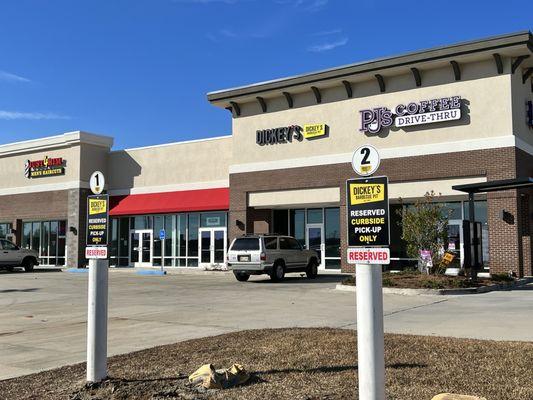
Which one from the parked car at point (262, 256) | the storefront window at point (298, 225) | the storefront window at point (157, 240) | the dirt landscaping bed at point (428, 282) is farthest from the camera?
the storefront window at point (157, 240)

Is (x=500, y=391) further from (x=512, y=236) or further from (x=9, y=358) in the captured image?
(x=512, y=236)

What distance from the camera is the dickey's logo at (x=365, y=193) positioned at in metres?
5.01

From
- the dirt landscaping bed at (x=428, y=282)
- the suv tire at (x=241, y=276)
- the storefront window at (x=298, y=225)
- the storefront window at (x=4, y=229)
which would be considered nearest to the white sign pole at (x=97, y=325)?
the dirt landscaping bed at (x=428, y=282)

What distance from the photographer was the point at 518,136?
76.3 feet

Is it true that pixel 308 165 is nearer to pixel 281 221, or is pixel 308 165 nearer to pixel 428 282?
pixel 281 221

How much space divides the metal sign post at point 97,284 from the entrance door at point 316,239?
907 inches

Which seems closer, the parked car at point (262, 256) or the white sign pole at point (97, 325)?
the white sign pole at point (97, 325)

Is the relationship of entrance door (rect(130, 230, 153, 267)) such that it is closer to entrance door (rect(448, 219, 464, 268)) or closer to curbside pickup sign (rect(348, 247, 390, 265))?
entrance door (rect(448, 219, 464, 268))

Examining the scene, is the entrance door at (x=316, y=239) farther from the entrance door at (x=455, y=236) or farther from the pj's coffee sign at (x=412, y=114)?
the entrance door at (x=455, y=236)

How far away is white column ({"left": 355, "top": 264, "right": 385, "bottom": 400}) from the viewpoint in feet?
15.8

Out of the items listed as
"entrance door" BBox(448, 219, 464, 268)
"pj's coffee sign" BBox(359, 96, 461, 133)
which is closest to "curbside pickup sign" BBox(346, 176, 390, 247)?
"pj's coffee sign" BBox(359, 96, 461, 133)

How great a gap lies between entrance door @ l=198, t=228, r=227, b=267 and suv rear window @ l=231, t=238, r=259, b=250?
8.67m

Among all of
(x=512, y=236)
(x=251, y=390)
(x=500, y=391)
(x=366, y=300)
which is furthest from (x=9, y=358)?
(x=512, y=236)

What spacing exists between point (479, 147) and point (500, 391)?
19267mm
